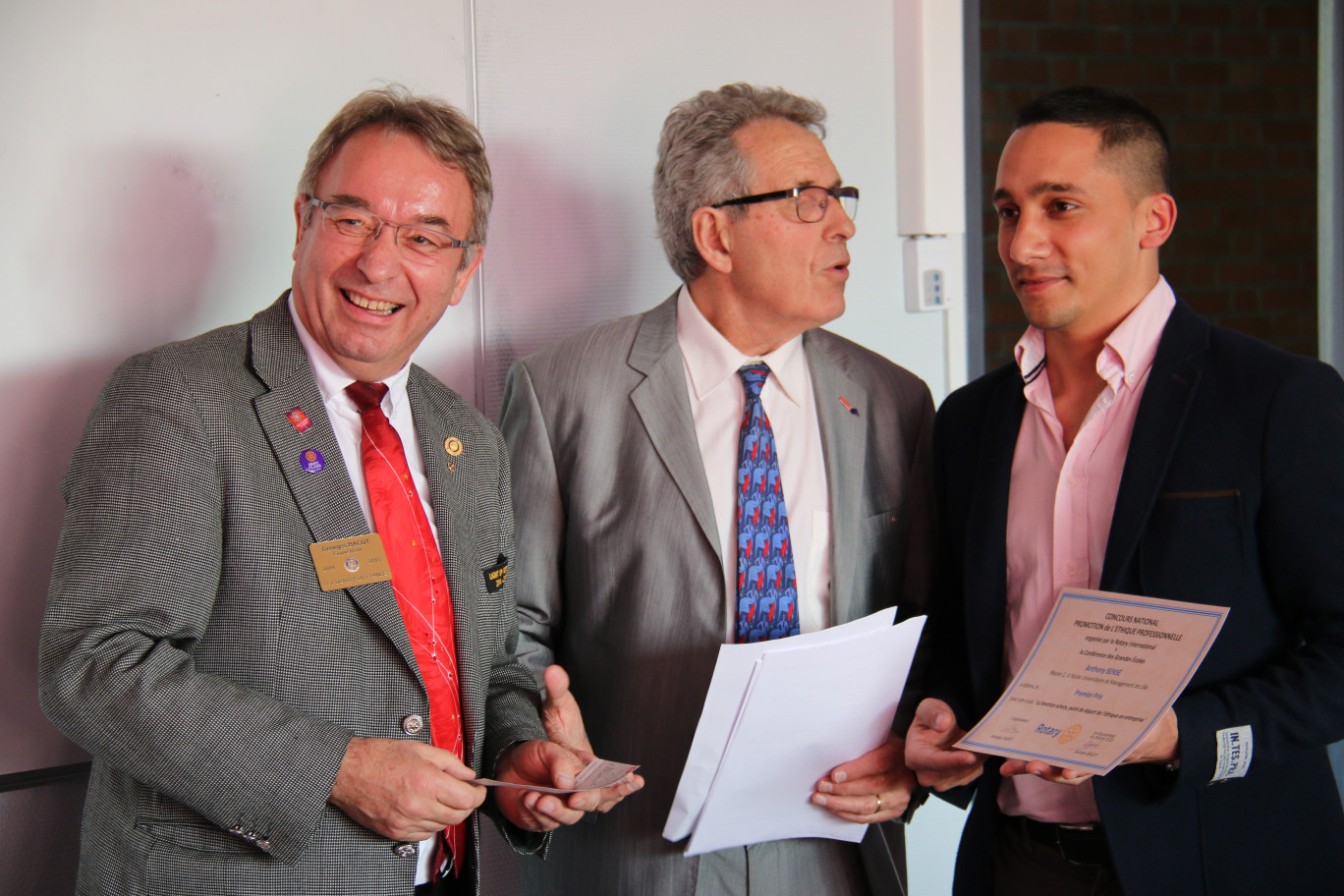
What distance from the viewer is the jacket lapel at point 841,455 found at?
2023mm

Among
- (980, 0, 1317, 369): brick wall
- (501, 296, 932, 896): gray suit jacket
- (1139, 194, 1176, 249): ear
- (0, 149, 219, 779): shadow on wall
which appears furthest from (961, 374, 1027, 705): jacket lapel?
(980, 0, 1317, 369): brick wall

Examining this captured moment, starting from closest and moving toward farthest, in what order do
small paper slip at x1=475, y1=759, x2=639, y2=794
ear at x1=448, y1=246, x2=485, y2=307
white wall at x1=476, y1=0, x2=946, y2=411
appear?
small paper slip at x1=475, y1=759, x2=639, y2=794 → ear at x1=448, y1=246, x2=485, y2=307 → white wall at x1=476, y1=0, x2=946, y2=411

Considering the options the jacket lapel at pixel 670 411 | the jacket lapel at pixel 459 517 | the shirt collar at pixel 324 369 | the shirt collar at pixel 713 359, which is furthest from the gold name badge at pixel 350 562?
the shirt collar at pixel 713 359

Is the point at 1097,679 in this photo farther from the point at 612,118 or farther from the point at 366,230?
the point at 612,118

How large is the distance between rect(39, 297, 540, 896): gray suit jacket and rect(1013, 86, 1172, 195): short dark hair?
1.36m

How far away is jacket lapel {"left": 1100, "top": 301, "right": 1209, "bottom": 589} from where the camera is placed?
5.31 feet

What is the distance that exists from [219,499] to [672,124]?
127 centimetres

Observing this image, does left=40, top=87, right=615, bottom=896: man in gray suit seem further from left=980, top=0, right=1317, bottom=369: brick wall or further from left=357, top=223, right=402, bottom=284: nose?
left=980, top=0, right=1317, bottom=369: brick wall

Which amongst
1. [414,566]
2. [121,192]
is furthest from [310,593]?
[121,192]

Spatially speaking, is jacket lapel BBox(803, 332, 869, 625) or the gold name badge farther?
jacket lapel BBox(803, 332, 869, 625)

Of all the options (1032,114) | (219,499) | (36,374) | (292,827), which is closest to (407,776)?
(292,827)

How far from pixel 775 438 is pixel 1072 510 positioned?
2.00 feet

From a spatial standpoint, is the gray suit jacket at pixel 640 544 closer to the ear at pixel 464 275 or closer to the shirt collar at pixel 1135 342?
the ear at pixel 464 275

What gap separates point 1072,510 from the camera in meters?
1.75
